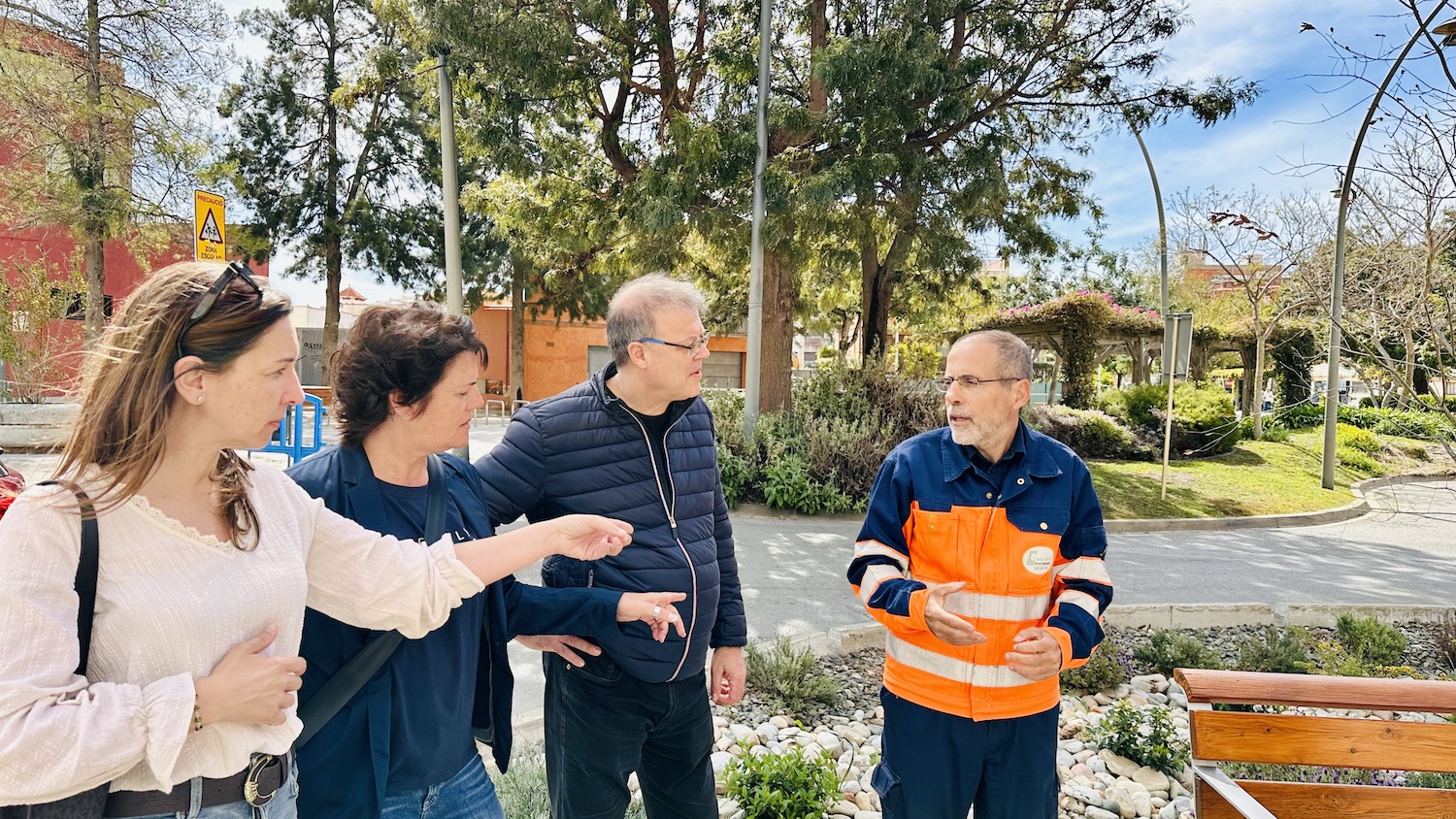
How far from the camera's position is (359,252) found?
23.6m

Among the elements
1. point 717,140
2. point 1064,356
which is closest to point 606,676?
point 717,140

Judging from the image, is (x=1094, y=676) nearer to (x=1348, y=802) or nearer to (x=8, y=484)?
(x=1348, y=802)

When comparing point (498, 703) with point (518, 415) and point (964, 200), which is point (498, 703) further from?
point (964, 200)

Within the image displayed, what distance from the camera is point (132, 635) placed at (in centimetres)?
118

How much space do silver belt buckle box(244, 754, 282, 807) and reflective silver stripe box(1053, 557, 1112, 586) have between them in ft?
6.78

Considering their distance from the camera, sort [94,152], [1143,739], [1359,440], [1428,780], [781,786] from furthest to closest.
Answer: [1359,440] < [94,152] < [1143,739] < [1428,780] < [781,786]

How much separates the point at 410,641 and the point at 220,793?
0.46m

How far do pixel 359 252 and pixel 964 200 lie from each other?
750 inches

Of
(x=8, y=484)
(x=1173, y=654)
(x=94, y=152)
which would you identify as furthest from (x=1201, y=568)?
(x=94, y=152)

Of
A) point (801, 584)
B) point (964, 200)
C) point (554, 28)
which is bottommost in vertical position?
point (801, 584)

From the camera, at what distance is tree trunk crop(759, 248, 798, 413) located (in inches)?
499

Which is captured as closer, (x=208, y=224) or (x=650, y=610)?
(x=650, y=610)

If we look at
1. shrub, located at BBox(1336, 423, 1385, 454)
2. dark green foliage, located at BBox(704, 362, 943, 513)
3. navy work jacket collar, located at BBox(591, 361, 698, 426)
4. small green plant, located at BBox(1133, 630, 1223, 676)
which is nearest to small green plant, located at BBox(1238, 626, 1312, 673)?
small green plant, located at BBox(1133, 630, 1223, 676)

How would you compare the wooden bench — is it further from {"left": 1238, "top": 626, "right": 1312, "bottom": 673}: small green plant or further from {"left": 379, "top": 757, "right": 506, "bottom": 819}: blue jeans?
{"left": 1238, "top": 626, "right": 1312, "bottom": 673}: small green plant
